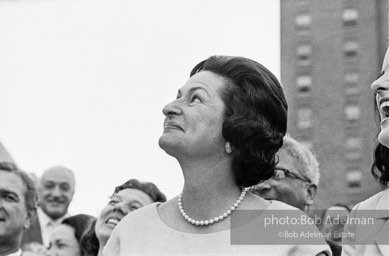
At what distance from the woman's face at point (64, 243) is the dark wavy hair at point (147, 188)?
1.18 feet

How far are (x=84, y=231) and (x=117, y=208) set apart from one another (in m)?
0.35

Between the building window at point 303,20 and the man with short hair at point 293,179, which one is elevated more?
the building window at point 303,20

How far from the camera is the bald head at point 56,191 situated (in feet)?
12.1

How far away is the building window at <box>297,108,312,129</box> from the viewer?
2.97 m

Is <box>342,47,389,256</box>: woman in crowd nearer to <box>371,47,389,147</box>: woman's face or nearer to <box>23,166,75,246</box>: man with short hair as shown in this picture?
<box>371,47,389,147</box>: woman's face

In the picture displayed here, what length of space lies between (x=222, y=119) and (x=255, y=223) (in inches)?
12.0

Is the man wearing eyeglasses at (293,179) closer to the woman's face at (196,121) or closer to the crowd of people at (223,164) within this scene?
the crowd of people at (223,164)

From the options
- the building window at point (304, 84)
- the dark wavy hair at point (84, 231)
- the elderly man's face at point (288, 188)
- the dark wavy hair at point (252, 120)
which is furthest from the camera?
the dark wavy hair at point (84, 231)

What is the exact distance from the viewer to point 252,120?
2.03m

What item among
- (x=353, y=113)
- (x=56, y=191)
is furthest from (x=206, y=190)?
(x=56, y=191)

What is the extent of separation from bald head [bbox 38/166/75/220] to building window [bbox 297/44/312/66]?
53.8 inches

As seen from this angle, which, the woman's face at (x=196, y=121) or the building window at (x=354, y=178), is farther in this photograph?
the building window at (x=354, y=178)

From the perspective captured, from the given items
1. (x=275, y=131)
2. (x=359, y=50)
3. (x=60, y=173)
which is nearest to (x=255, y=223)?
(x=275, y=131)

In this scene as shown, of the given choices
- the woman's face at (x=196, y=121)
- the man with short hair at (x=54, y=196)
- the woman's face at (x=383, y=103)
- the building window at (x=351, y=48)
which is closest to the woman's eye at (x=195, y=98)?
the woman's face at (x=196, y=121)
